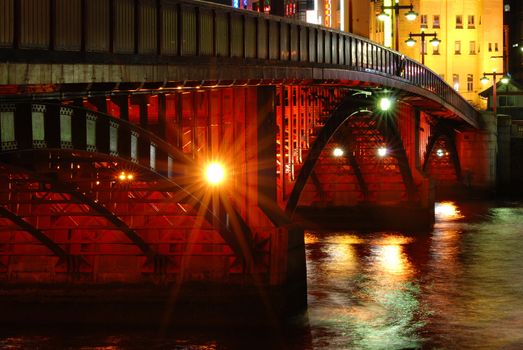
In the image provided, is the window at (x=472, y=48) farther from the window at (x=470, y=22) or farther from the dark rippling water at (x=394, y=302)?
the dark rippling water at (x=394, y=302)

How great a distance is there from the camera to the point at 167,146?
21.3 meters

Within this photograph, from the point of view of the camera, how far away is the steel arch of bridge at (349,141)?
33.8m

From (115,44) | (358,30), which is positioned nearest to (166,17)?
(115,44)

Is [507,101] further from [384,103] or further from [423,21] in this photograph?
[384,103]

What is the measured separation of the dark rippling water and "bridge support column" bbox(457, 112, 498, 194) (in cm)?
2500

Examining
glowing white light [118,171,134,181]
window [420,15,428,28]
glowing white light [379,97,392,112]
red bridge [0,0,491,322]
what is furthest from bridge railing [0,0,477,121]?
window [420,15,428,28]

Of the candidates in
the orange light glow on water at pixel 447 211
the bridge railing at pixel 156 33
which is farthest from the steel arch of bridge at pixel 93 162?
the orange light glow on water at pixel 447 211

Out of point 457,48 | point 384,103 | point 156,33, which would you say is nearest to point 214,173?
point 156,33

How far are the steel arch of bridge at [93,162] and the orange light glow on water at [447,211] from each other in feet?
114

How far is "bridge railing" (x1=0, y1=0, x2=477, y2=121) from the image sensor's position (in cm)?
1672

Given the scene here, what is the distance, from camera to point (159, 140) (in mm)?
20938

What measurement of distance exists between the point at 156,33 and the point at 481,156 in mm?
57204

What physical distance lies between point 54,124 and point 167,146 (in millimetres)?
4324

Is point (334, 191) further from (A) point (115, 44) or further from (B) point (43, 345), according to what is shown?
(A) point (115, 44)
